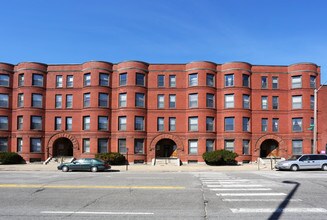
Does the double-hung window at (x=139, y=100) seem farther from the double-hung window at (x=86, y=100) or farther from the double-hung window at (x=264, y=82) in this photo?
the double-hung window at (x=264, y=82)

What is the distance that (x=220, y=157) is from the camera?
36.6m

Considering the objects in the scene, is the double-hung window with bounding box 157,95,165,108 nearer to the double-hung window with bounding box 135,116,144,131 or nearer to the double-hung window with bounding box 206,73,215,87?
the double-hung window with bounding box 135,116,144,131

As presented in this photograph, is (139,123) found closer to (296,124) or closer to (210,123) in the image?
(210,123)

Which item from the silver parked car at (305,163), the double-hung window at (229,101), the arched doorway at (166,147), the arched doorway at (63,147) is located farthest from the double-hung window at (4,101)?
the silver parked car at (305,163)

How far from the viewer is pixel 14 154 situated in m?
39.2

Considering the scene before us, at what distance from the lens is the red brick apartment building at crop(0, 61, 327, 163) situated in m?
40.4

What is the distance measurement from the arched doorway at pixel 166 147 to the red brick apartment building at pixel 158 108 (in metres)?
0.43

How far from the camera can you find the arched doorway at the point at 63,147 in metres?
43.2

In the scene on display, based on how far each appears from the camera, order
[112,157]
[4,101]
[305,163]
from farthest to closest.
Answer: [4,101] < [112,157] < [305,163]

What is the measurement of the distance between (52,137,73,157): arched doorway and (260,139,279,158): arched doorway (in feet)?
80.2

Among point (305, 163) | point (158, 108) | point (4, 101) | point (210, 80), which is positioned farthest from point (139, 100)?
point (305, 163)

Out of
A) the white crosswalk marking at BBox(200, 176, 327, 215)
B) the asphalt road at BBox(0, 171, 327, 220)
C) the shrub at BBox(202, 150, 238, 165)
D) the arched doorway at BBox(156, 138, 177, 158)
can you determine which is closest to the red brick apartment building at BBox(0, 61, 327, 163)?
the arched doorway at BBox(156, 138, 177, 158)

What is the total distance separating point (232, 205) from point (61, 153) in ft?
120

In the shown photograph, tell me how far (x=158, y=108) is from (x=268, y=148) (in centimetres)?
1476
